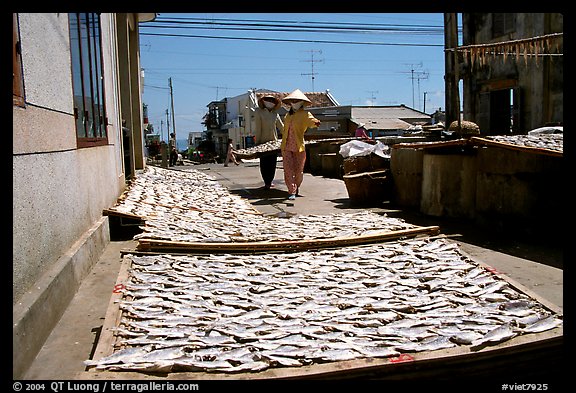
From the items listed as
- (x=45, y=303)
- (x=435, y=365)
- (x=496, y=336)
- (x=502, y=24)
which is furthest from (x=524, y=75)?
(x=45, y=303)

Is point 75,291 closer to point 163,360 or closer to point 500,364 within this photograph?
point 163,360

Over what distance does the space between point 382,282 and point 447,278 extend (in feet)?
1.76

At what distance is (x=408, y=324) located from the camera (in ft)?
10.2

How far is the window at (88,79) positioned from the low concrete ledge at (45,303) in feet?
4.11

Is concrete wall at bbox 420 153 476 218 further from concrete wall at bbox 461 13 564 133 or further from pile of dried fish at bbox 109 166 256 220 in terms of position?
concrete wall at bbox 461 13 564 133

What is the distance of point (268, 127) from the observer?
11633mm

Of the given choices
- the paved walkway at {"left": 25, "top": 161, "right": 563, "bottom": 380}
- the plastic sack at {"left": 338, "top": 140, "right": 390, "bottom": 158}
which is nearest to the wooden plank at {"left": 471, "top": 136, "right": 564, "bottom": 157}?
the paved walkway at {"left": 25, "top": 161, "right": 563, "bottom": 380}

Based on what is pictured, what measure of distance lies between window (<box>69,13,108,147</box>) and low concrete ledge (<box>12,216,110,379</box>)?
1253 millimetres

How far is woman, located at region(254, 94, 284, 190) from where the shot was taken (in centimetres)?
1067

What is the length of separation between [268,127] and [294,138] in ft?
8.56

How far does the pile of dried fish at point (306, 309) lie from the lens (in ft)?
8.73

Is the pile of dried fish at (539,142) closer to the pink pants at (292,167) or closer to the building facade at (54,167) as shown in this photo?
the pink pants at (292,167)

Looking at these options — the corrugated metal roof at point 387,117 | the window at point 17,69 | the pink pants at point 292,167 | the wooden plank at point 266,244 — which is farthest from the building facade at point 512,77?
the corrugated metal roof at point 387,117
